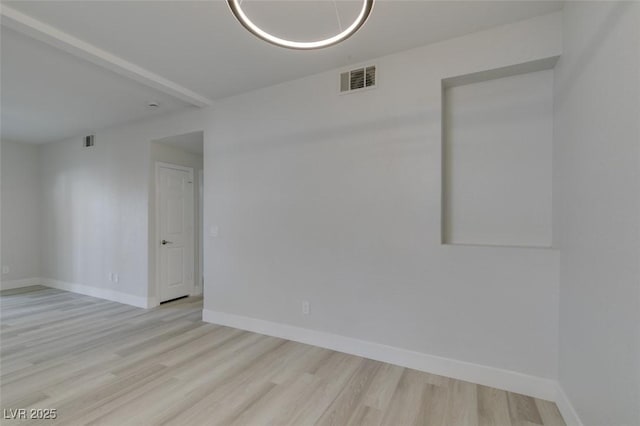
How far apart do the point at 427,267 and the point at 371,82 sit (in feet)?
5.89

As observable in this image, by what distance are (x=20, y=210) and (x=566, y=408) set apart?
834 cm

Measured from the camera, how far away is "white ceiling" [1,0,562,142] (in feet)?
6.70

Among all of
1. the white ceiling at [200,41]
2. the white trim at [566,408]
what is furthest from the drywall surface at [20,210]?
the white trim at [566,408]

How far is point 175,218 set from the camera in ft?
15.3

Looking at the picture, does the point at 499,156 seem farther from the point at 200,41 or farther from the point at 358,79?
the point at 200,41

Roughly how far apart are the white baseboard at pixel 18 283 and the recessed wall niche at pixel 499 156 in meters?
7.54

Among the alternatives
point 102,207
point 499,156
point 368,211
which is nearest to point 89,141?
point 102,207

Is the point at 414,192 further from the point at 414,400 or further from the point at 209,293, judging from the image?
the point at 209,293

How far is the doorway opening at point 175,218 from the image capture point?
14.1 ft

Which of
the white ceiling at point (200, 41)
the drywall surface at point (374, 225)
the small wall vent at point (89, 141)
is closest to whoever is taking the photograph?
the white ceiling at point (200, 41)

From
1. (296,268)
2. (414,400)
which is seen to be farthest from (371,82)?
(414,400)

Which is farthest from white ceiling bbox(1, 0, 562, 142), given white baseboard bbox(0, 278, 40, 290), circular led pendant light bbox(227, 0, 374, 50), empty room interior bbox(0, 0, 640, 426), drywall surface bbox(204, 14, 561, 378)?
white baseboard bbox(0, 278, 40, 290)

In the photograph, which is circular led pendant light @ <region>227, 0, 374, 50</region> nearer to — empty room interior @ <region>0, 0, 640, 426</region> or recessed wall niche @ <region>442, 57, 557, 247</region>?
empty room interior @ <region>0, 0, 640, 426</region>

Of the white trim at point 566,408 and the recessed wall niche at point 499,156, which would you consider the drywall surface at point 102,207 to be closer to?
the recessed wall niche at point 499,156
